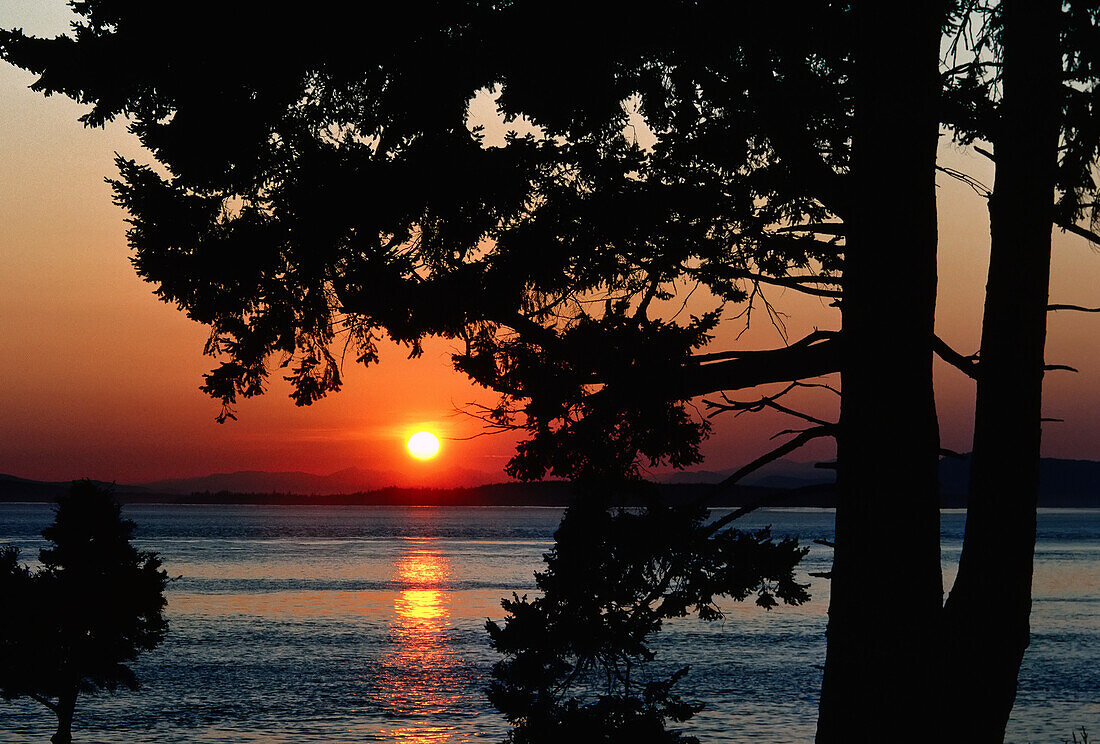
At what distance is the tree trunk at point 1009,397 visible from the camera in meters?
6.70

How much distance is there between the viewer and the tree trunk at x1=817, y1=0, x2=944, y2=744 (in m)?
6.83

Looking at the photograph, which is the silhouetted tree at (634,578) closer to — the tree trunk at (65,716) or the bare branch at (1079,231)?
the bare branch at (1079,231)

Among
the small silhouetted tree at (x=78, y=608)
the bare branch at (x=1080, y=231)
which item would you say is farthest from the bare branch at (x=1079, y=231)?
the small silhouetted tree at (x=78, y=608)

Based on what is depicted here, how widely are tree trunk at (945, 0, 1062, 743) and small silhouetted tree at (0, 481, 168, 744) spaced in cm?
2568

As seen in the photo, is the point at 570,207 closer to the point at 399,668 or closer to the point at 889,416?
the point at 889,416

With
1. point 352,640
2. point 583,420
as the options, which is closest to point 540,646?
point 583,420

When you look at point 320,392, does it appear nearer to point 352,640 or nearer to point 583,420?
point 583,420

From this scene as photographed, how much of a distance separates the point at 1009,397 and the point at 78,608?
88.0ft

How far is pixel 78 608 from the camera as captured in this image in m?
28.4

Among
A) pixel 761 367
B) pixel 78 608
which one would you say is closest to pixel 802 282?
pixel 761 367

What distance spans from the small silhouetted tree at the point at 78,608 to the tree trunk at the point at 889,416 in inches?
991

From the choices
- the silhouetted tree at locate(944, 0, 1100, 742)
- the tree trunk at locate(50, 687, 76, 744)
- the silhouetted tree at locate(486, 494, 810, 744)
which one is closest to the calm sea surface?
the tree trunk at locate(50, 687, 76, 744)

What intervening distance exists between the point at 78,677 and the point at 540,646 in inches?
956

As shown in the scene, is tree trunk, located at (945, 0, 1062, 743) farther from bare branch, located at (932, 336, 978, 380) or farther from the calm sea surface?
the calm sea surface
